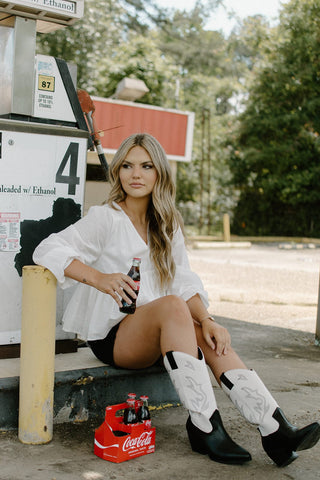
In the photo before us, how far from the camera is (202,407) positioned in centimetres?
264

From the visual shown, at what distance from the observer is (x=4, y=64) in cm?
353

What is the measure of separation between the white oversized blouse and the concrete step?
23 centimetres

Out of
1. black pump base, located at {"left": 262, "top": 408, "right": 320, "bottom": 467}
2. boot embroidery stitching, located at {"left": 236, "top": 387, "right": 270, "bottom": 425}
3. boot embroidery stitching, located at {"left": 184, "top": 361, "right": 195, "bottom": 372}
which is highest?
boot embroidery stitching, located at {"left": 184, "top": 361, "right": 195, "bottom": 372}

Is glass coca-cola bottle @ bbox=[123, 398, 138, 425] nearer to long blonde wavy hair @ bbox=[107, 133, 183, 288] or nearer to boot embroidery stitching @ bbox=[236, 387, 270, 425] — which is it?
boot embroidery stitching @ bbox=[236, 387, 270, 425]

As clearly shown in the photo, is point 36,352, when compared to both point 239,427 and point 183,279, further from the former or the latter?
point 239,427

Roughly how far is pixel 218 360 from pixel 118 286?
629 millimetres

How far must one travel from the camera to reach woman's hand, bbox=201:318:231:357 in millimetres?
2893

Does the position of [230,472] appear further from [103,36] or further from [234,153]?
[234,153]

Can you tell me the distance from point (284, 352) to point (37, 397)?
3002 mm

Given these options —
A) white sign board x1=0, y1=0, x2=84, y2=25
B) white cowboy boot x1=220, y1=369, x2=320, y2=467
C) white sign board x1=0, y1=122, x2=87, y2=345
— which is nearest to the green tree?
white sign board x1=0, y1=0, x2=84, y2=25

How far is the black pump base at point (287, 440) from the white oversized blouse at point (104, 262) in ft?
2.66

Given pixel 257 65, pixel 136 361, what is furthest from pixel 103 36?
pixel 136 361

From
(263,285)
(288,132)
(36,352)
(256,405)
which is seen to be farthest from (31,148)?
(288,132)

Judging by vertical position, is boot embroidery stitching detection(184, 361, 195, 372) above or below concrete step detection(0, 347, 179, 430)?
above
